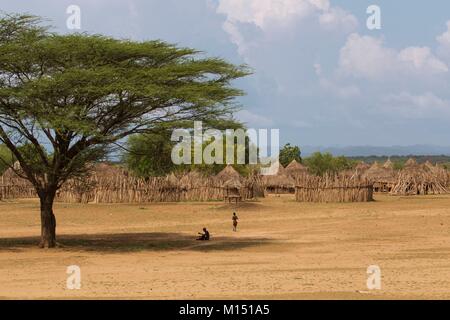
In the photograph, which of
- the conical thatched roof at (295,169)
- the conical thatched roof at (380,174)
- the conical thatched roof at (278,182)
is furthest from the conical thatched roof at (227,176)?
the conical thatched roof at (380,174)

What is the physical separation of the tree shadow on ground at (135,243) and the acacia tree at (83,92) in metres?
1.46

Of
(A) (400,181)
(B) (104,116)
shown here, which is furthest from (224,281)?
(A) (400,181)

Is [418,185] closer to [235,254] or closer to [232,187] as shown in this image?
[232,187]

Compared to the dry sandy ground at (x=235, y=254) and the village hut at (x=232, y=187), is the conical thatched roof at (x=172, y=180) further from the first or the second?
the dry sandy ground at (x=235, y=254)

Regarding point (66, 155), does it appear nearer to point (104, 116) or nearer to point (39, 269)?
point (104, 116)

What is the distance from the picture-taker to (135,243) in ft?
79.4

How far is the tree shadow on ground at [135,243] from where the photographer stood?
22.4 meters

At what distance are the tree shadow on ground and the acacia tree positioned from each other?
1459 millimetres

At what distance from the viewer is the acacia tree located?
68.1 feet

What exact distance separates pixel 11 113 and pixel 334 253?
10183mm

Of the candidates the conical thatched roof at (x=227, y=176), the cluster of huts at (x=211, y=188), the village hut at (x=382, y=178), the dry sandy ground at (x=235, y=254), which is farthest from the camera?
the village hut at (x=382, y=178)

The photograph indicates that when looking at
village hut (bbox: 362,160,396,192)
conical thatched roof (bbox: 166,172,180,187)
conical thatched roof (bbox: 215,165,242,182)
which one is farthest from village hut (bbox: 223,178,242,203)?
village hut (bbox: 362,160,396,192)
